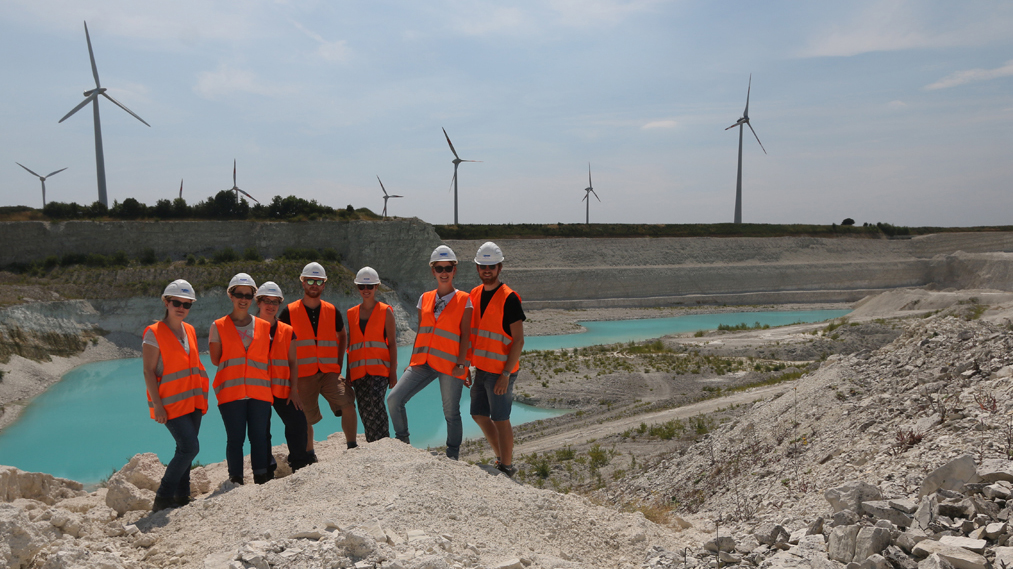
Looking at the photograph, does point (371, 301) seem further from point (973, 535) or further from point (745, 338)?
point (745, 338)

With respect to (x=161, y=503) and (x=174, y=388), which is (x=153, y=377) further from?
(x=161, y=503)

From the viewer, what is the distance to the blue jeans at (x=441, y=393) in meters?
5.98

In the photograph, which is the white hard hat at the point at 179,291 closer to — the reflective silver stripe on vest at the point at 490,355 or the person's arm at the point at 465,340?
the person's arm at the point at 465,340

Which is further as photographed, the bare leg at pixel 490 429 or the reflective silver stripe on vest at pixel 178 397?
the bare leg at pixel 490 429

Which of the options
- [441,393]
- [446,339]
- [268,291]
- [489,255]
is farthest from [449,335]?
[268,291]

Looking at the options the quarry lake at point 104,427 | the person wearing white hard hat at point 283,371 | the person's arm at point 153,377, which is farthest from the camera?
the quarry lake at point 104,427

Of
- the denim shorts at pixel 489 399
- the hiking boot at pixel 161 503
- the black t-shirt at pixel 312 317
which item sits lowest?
the hiking boot at pixel 161 503

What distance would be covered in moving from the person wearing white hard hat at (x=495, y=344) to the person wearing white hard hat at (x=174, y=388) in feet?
8.67

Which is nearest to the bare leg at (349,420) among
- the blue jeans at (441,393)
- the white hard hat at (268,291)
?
the blue jeans at (441,393)

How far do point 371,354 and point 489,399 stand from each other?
161cm

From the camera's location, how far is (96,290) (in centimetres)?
2881

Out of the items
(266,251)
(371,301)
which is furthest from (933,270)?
(371,301)

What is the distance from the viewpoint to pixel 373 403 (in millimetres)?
6820

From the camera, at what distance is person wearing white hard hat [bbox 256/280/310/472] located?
6219mm
